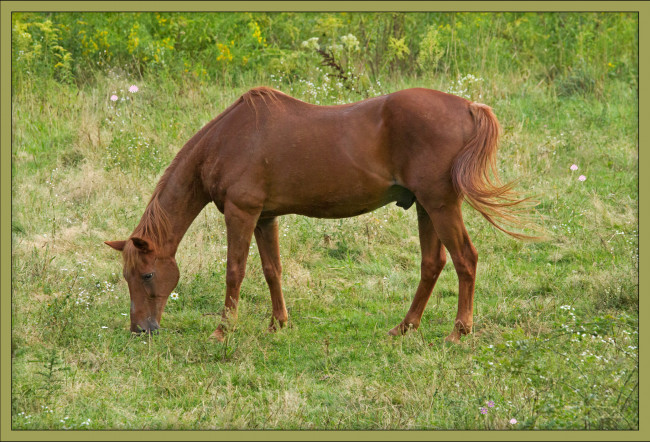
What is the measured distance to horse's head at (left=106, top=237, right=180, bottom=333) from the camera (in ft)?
19.6

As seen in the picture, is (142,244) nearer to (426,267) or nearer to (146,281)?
(146,281)

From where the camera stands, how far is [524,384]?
4727mm

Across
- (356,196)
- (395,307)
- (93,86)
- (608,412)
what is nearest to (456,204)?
(356,196)

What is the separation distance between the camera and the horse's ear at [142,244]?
229 inches

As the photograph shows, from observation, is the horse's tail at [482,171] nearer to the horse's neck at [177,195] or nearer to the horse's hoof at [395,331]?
the horse's hoof at [395,331]

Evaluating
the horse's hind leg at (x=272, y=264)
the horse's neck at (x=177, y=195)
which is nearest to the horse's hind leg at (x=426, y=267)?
the horse's hind leg at (x=272, y=264)

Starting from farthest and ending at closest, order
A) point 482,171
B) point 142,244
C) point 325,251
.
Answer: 1. point 325,251
2. point 142,244
3. point 482,171

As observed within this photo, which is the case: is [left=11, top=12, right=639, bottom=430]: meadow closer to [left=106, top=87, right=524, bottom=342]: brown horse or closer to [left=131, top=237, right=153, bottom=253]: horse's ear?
[left=106, top=87, right=524, bottom=342]: brown horse

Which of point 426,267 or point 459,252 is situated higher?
point 459,252

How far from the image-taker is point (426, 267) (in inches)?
239

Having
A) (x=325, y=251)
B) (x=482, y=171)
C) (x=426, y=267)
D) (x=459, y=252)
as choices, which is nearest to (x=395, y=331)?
(x=426, y=267)

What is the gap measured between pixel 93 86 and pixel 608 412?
29.4 feet

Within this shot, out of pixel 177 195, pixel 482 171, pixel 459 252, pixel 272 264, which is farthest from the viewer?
pixel 272 264

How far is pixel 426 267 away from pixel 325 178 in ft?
3.54
